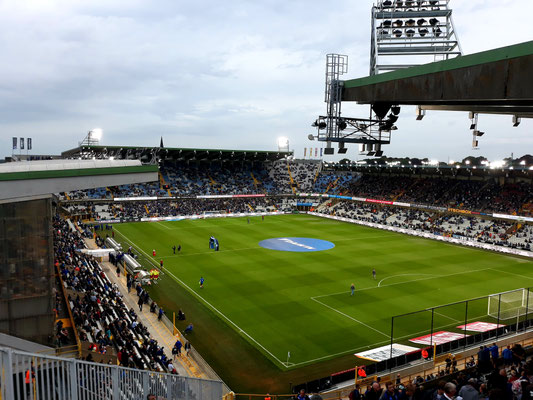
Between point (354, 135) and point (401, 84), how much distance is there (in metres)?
2.44

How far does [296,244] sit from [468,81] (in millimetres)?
42287

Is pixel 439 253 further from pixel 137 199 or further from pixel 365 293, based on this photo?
pixel 137 199

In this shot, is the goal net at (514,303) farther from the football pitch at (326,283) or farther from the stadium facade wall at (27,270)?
the stadium facade wall at (27,270)

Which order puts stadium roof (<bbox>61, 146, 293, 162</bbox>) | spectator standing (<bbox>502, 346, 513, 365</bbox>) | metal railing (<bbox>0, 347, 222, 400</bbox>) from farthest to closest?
stadium roof (<bbox>61, 146, 293, 162</bbox>) < spectator standing (<bbox>502, 346, 513, 365</bbox>) < metal railing (<bbox>0, 347, 222, 400</bbox>)

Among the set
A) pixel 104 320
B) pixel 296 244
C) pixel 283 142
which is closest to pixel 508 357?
pixel 104 320

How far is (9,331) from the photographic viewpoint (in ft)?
50.9

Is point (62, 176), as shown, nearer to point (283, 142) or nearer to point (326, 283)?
point (326, 283)

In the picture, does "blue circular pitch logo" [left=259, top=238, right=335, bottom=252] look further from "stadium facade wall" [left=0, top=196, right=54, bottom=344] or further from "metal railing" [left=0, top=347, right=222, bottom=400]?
"metal railing" [left=0, top=347, right=222, bottom=400]

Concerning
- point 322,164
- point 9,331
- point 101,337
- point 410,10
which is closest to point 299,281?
point 101,337

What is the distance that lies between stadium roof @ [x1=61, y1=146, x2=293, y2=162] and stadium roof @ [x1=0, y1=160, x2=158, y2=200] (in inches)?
1972

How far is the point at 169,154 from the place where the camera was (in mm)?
78375

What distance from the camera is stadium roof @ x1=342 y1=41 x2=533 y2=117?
5.75 metres

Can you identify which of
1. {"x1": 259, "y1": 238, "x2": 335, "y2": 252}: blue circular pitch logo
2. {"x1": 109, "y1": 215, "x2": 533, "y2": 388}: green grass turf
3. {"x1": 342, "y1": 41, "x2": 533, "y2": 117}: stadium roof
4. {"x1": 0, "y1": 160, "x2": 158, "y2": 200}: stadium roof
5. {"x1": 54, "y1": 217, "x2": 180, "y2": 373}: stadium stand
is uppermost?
{"x1": 342, "y1": 41, "x2": 533, "y2": 117}: stadium roof

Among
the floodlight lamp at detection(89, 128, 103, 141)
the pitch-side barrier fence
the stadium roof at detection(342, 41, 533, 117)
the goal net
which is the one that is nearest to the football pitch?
the pitch-side barrier fence
